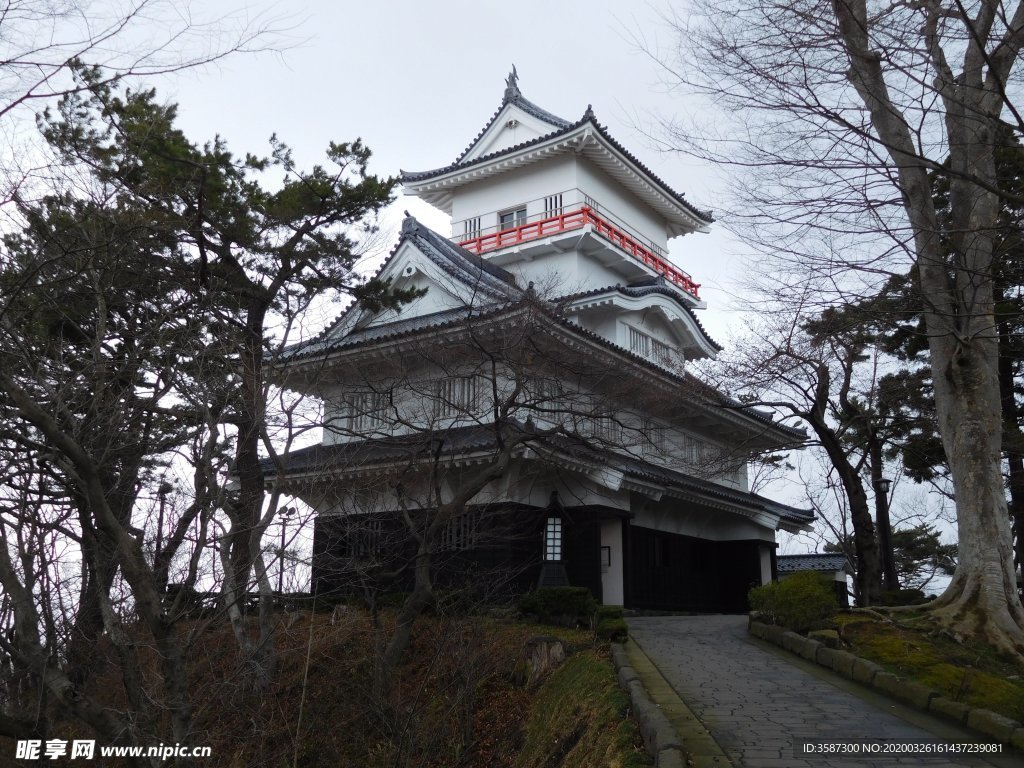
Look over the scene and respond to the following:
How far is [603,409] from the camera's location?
1648cm

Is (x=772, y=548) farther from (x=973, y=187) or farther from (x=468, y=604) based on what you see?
(x=973, y=187)

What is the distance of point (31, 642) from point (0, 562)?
2.33ft

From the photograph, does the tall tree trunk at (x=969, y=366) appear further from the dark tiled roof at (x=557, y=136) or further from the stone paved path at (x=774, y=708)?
the dark tiled roof at (x=557, y=136)

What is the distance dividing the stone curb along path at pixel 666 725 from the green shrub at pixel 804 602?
3482 mm

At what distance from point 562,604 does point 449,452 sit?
11.8ft

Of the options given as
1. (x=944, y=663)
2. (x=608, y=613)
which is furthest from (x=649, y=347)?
(x=944, y=663)

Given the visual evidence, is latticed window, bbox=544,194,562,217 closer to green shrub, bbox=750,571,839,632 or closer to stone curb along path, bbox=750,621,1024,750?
green shrub, bbox=750,571,839,632

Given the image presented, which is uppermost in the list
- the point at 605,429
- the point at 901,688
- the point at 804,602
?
the point at 605,429

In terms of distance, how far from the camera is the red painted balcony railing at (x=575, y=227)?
77.6 ft

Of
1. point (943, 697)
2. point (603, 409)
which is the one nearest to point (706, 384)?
point (603, 409)

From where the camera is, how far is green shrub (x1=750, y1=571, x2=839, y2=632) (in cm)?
1241

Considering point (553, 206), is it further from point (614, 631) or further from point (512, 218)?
point (614, 631)

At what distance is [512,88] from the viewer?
93.0ft

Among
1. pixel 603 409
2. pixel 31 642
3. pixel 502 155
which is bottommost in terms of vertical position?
pixel 31 642
